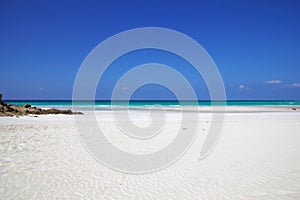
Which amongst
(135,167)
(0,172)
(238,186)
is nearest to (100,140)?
(135,167)

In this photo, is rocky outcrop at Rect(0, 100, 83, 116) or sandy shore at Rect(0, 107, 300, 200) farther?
rocky outcrop at Rect(0, 100, 83, 116)

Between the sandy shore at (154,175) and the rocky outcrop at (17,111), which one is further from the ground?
the rocky outcrop at (17,111)

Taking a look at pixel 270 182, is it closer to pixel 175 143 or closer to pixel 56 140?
pixel 175 143

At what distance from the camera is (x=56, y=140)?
10.6 meters

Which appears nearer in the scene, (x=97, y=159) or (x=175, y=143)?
(x=97, y=159)

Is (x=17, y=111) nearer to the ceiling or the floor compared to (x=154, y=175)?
nearer to the ceiling

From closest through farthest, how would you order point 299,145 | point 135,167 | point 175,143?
point 135,167 → point 299,145 → point 175,143

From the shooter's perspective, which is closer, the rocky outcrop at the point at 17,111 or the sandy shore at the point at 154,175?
the sandy shore at the point at 154,175

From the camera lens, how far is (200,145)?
1009 centimetres

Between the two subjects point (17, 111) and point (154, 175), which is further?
point (17, 111)

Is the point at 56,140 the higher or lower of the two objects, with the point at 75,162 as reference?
higher

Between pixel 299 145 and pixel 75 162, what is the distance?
Result: 28.8 ft

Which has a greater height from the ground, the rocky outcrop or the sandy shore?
the rocky outcrop

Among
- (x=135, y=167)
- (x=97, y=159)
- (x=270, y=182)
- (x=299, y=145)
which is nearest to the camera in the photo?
(x=270, y=182)
